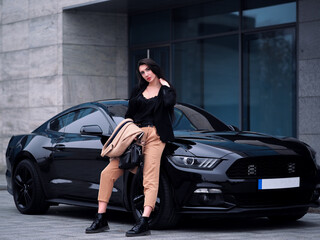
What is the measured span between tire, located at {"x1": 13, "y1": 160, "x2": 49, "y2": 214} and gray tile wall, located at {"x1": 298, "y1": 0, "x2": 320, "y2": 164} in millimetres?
5830

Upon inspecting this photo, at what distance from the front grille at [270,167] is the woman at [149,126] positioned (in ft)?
2.43

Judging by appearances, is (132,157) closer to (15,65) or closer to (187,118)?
(187,118)

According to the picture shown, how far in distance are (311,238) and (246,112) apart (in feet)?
27.6

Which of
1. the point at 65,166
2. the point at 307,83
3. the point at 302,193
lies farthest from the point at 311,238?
the point at 307,83

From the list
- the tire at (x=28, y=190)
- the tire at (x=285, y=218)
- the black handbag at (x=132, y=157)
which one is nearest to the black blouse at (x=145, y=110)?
the black handbag at (x=132, y=157)

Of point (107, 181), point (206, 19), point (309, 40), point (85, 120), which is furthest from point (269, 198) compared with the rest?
point (206, 19)

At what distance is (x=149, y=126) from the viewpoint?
7.42m

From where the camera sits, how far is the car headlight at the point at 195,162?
A: 7184 millimetres

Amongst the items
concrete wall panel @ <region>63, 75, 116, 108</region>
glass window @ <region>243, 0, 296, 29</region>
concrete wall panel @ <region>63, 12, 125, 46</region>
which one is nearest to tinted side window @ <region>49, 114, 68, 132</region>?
glass window @ <region>243, 0, 296, 29</region>

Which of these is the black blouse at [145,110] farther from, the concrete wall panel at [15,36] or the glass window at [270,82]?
the concrete wall panel at [15,36]

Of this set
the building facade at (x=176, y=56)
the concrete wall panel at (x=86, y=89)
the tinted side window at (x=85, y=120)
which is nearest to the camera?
the tinted side window at (x=85, y=120)

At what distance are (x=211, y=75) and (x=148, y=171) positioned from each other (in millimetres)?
8905

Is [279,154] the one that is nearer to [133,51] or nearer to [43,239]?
[43,239]

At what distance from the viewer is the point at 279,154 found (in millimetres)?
7355
